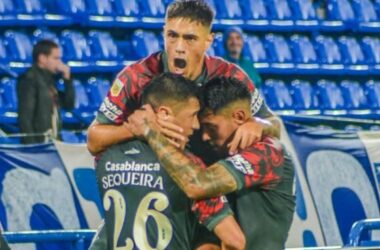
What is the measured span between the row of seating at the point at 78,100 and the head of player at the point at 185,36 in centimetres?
856

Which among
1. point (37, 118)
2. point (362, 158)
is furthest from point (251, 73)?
point (362, 158)

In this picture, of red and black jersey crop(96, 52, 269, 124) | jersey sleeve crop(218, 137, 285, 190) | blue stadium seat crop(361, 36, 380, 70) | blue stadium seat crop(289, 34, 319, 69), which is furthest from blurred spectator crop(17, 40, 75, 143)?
jersey sleeve crop(218, 137, 285, 190)

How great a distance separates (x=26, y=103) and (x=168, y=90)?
7.38 meters

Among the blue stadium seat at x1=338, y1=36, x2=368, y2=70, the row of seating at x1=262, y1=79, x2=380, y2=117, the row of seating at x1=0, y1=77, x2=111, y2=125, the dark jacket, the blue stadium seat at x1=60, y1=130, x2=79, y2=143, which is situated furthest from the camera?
the blue stadium seat at x1=338, y1=36, x2=368, y2=70

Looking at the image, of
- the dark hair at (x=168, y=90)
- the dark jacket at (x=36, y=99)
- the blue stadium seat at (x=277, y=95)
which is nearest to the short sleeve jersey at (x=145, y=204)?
the dark hair at (x=168, y=90)

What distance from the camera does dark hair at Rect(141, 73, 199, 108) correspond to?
6.75 meters

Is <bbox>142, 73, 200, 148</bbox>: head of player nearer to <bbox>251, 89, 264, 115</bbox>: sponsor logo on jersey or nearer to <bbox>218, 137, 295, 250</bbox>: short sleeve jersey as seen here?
<bbox>218, 137, 295, 250</bbox>: short sleeve jersey

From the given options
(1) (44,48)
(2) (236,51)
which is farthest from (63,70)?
(2) (236,51)

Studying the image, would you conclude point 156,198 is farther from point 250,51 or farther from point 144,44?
point 250,51

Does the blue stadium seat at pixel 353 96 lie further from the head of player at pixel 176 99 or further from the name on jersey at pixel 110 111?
the head of player at pixel 176 99

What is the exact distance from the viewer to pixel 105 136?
23.5 ft

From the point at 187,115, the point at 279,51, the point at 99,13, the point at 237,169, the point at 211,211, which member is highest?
the point at 99,13

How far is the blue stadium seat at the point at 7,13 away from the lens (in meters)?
17.2

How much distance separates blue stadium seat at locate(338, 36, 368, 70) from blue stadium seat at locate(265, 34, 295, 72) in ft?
2.80
